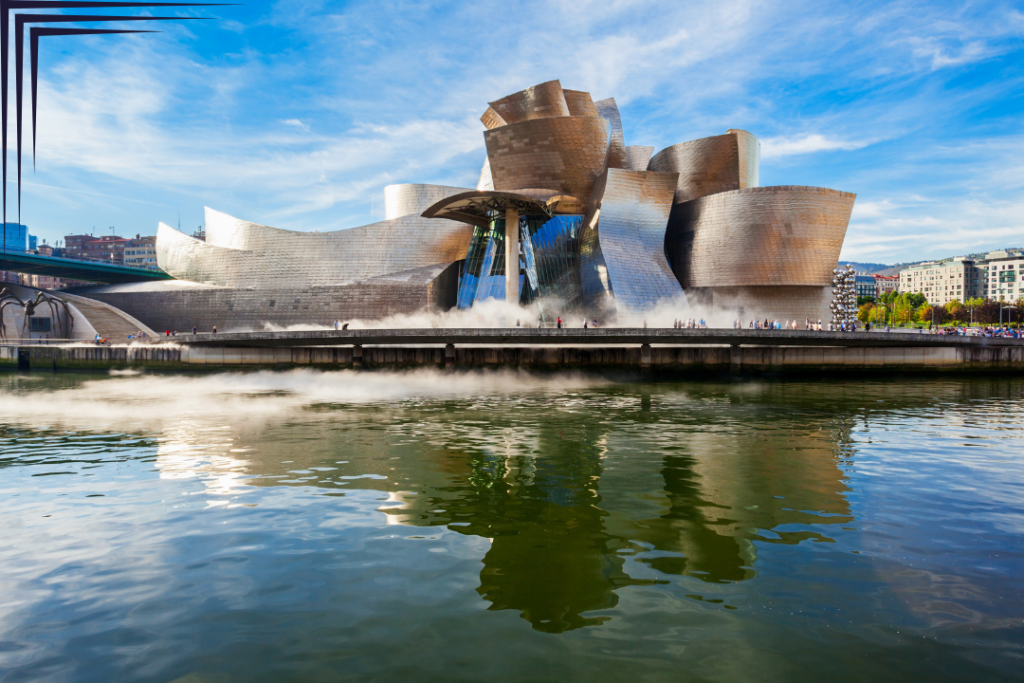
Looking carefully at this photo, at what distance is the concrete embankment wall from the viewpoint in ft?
103

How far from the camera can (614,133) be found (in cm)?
Answer: 5006

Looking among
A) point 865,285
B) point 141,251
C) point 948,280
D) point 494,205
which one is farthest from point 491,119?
point 865,285

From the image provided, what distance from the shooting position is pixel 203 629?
4.15 meters

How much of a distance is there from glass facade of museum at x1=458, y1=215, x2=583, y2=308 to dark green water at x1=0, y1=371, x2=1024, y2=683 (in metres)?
30.0

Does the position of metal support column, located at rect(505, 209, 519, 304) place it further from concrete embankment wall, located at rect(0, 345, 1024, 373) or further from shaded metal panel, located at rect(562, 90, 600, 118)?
shaded metal panel, located at rect(562, 90, 600, 118)

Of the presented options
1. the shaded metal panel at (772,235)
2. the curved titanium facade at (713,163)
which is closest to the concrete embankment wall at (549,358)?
the shaded metal panel at (772,235)

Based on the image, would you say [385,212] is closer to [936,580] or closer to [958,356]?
[958,356]

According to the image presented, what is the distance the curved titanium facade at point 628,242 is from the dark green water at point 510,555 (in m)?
27.4

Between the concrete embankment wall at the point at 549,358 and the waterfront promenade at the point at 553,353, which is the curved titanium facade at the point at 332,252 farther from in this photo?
the concrete embankment wall at the point at 549,358

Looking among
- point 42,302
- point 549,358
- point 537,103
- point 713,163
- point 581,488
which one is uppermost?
point 537,103

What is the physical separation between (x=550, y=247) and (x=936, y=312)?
8274 cm

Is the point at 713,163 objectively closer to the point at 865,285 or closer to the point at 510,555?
the point at 510,555

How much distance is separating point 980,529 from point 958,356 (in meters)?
32.4

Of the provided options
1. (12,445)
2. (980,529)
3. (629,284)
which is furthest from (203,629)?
(629,284)
